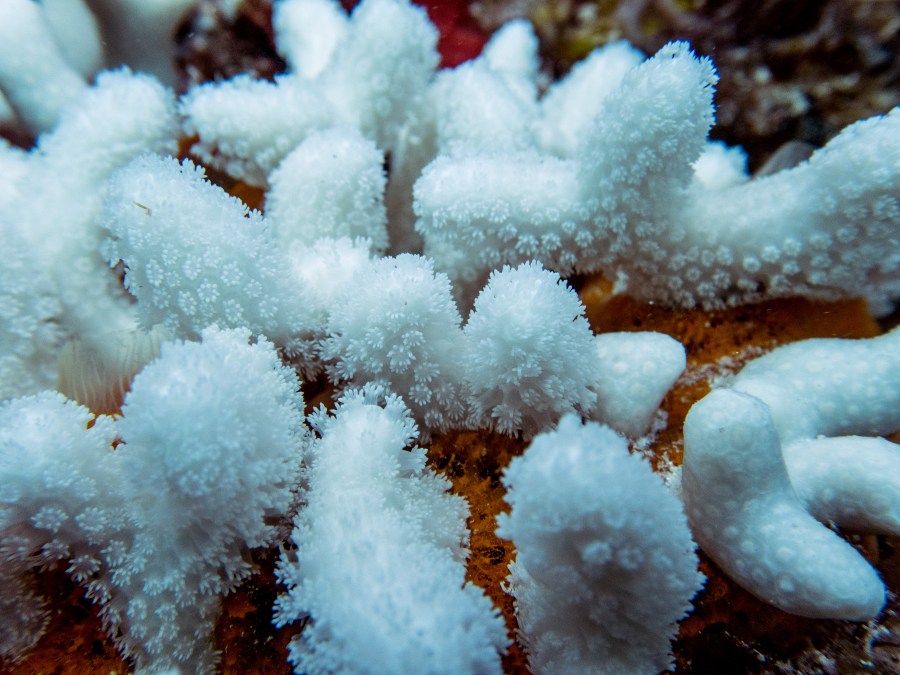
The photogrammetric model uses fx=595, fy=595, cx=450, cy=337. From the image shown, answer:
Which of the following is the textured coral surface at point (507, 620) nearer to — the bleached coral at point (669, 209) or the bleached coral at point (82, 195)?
the bleached coral at point (669, 209)

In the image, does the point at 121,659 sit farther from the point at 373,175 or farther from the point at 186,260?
the point at 373,175

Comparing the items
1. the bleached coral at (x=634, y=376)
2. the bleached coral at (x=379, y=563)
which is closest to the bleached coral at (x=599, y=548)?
the bleached coral at (x=379, y=563)

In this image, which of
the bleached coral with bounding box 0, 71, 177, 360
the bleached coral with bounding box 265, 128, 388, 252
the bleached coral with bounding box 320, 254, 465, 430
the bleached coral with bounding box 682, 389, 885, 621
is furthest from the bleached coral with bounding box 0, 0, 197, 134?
the bleached coral with bounding box 682, 389, 885, 621

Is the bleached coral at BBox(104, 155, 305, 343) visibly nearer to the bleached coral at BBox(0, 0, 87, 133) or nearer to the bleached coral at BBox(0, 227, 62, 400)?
the bleached coral at BBox(0, 227, 62, 400)

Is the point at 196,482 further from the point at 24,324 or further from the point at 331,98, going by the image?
the point at 331,98

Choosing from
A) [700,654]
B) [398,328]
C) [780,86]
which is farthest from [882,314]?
[398,328]

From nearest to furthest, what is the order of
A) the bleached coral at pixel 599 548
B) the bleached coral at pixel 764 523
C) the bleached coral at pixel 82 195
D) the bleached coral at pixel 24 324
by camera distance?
the bleached coral at pixel 599 548
the bleached coral at pixel 764 523
the bleached coral at pixel 24 324
the bleached coral at pixel 82 195
